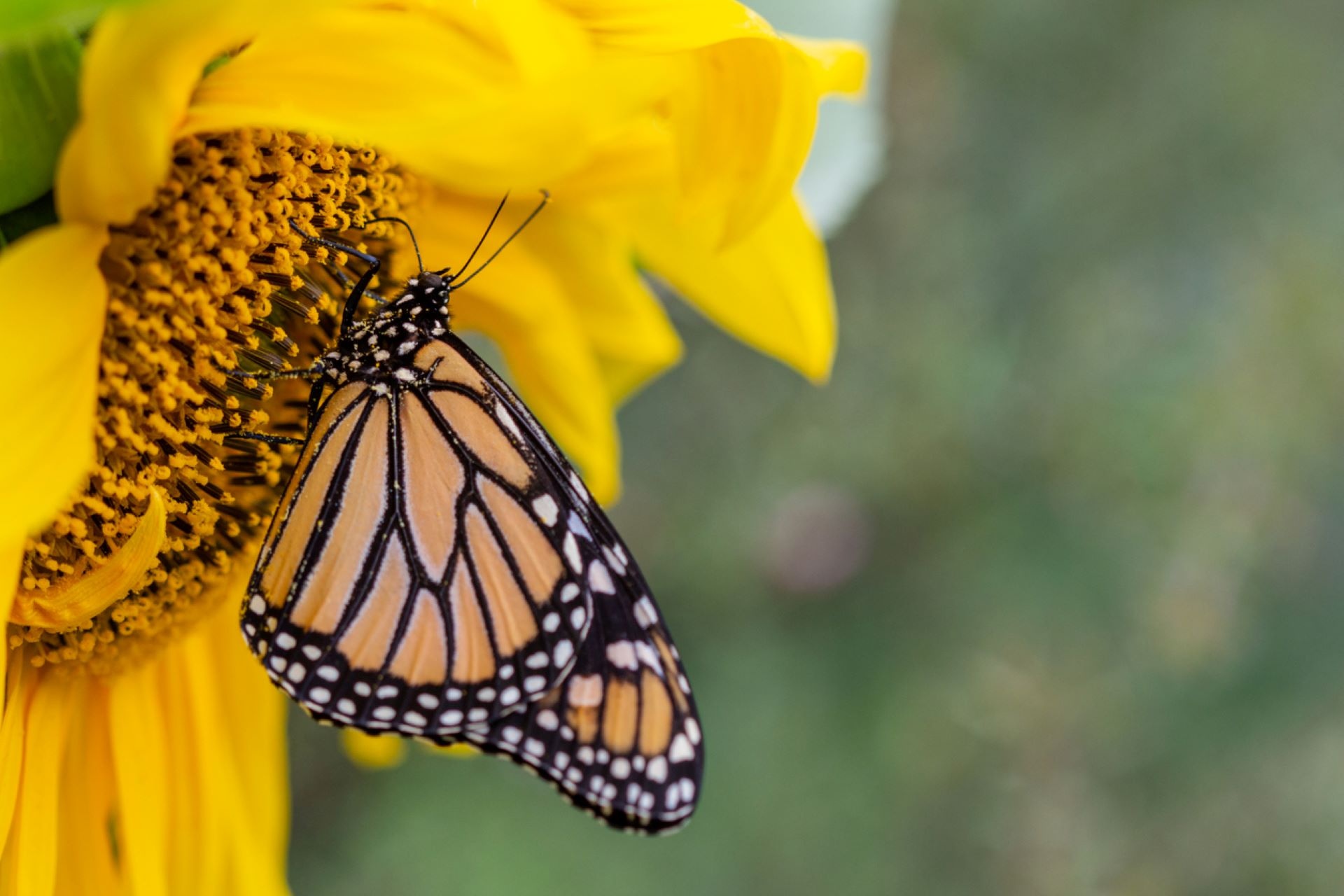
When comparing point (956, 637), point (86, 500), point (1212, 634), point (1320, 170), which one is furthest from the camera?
point (1320, 170)

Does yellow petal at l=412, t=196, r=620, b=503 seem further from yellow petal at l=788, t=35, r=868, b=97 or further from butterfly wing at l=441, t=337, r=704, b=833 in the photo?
yellow petal at l=788, t=35, r=868, b=97

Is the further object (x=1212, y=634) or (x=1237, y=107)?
(x=1237, y=107)

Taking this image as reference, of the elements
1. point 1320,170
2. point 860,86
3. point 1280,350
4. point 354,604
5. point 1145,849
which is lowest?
point 1145,849

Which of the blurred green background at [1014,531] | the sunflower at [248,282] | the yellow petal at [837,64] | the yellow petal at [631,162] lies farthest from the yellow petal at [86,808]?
the blurred green background at [1014,531]

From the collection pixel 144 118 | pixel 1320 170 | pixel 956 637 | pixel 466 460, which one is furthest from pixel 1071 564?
pixel 144 118

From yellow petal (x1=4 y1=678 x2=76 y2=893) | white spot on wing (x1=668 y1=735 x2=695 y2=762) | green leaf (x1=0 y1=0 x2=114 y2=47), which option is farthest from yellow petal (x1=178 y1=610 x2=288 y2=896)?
green leaf (x1=0 y1=0 x2=114 y2=47)

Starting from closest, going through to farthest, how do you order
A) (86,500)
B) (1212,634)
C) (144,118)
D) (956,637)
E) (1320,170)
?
1. (144,118)
2. (86,500)
3. (1212,634)
4. (956,637)
5. (1320,170)

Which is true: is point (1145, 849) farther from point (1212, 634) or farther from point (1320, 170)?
point (1320, 170)

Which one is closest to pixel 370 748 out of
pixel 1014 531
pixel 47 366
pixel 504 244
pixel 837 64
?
pixel 504 244
